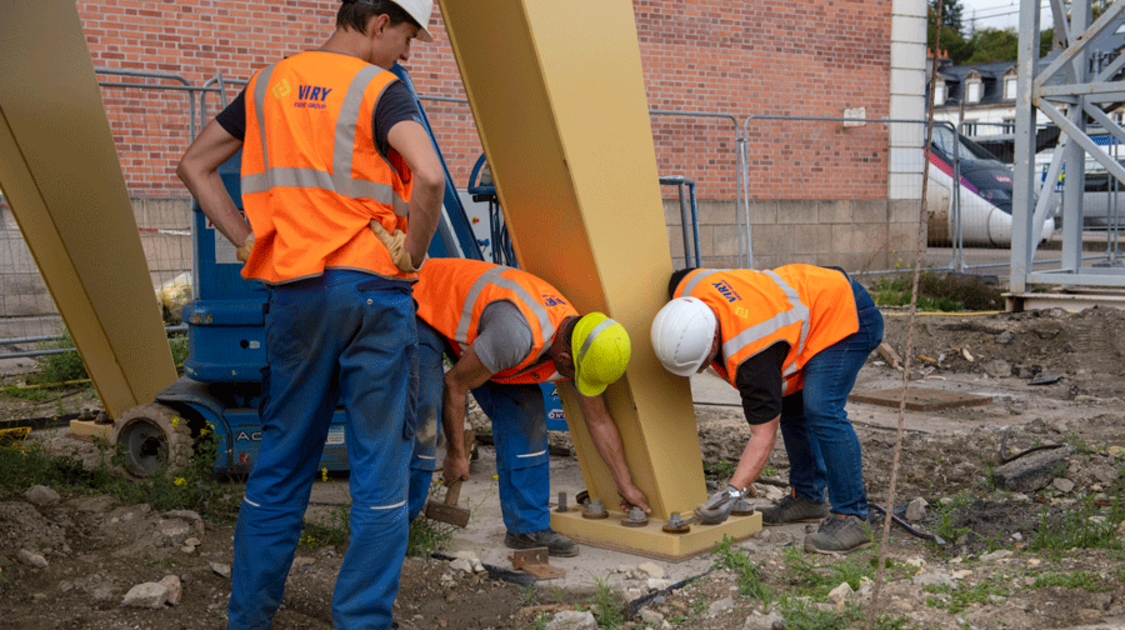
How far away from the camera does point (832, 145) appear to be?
1320 cm

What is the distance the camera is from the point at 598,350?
3.81 meters

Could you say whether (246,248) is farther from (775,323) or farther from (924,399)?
(924,399)

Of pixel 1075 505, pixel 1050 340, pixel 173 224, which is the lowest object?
pixel 1050 340

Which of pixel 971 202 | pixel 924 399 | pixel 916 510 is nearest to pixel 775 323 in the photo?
pixel 916 510

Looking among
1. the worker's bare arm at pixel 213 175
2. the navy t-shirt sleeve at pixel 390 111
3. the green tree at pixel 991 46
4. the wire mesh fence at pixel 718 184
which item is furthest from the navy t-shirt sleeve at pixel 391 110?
the green tree at pixel 991 46

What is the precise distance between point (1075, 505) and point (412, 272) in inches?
135

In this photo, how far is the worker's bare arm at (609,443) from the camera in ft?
13.7

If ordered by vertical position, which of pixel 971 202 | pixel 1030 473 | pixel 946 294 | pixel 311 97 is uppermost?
pixel 311 97

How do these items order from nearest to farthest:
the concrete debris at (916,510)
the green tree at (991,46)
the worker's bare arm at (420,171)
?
the worker's bare arm at (420,171) < the concrete debris at (916,510) < the green tree at (991,46)

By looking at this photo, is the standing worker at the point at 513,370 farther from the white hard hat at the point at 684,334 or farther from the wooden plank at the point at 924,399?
the wooden plank at the point at 924,399

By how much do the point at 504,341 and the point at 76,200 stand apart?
2.70 meters

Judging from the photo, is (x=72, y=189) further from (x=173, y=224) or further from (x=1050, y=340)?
(x=1050, y=340)

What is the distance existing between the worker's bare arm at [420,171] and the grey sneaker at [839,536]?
2.25 metres

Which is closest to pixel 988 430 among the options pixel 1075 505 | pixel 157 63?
pixel 1075 505
